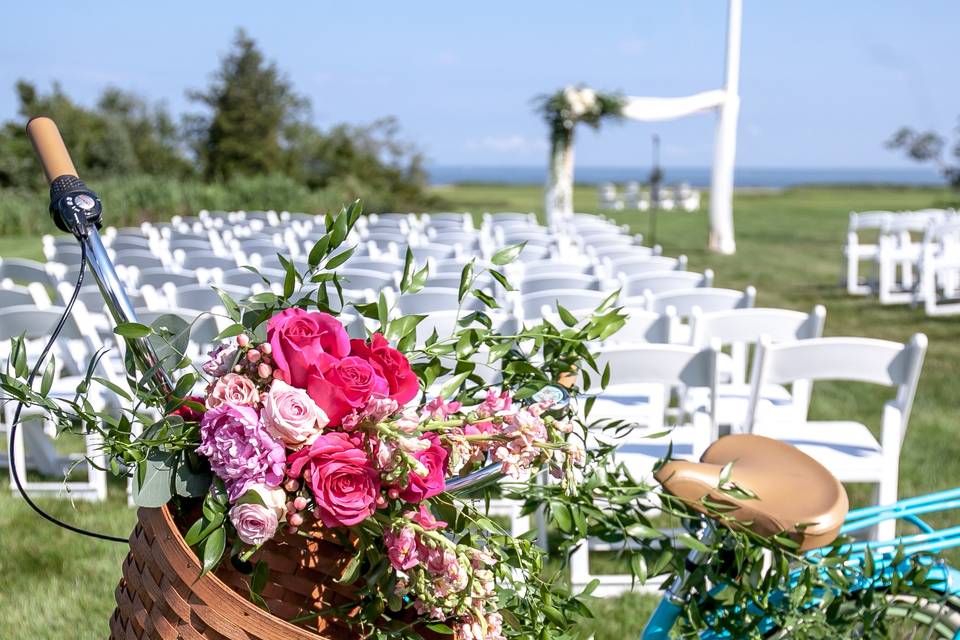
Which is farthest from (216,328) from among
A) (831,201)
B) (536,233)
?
(831,201)

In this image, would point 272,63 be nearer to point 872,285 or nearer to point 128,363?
point 872,285

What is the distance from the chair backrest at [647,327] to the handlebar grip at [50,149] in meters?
3.23

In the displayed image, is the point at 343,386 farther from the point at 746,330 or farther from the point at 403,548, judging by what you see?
the point at 746,330

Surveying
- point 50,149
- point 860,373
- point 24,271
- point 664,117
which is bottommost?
point 860,373

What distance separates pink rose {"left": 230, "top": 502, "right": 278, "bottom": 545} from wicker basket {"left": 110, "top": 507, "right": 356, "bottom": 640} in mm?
75

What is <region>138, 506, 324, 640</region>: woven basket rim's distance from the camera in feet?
3.67

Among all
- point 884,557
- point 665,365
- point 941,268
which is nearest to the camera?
point 884,557

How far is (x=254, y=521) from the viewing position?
1.11 metres

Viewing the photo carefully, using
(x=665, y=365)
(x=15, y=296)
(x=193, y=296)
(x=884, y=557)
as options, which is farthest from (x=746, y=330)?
(x=15, y=296)

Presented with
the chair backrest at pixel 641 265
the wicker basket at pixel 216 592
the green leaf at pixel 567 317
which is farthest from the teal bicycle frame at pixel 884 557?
the chair backrest at pixel 641 265

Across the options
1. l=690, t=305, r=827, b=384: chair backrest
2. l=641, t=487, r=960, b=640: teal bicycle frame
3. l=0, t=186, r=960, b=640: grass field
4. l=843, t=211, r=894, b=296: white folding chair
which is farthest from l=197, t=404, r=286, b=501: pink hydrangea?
l=843, t=211, r=894, b=296: white folding chair

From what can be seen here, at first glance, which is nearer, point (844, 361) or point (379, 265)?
point (844, 361)

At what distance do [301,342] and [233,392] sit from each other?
102 millimetres

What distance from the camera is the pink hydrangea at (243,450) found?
1.12m
